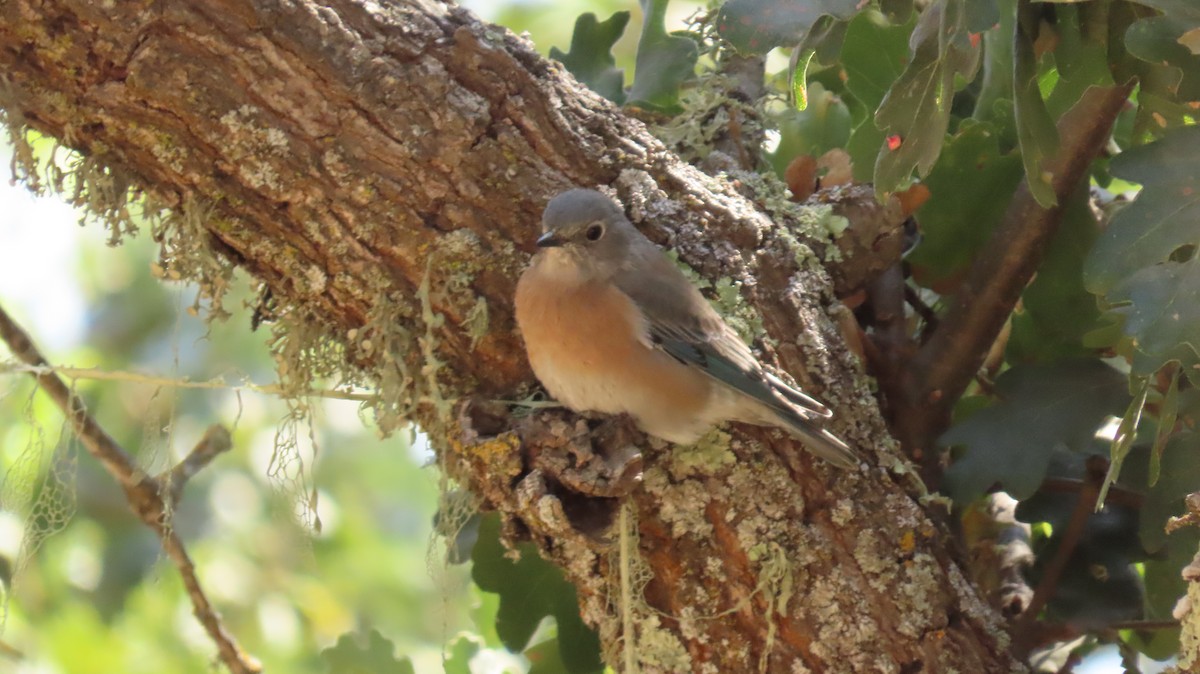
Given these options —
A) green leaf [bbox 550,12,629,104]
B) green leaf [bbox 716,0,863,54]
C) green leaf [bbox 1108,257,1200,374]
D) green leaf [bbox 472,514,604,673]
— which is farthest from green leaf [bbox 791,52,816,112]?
green leaf [bbox 472,514,604,673]

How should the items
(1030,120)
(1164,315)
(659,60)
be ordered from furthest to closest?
(659,60)
(1030,120)
(1164,315)

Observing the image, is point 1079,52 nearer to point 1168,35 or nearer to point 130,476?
point 1168,35

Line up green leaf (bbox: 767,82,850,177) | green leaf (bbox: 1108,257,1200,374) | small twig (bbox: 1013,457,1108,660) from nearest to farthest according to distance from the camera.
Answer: green leaf (bbox: 1108,257,1200,374), small twig (bbox: 1013,457,1108,660), green leaf (bbox: 767,82,850,177)

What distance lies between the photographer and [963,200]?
10.4ft

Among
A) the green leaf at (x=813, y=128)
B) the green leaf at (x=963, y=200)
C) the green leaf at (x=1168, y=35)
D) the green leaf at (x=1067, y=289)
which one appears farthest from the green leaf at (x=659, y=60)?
the green leaf at (x=1168, y=35)

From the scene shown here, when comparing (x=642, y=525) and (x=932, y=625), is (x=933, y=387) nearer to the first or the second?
(x=932, y=625)

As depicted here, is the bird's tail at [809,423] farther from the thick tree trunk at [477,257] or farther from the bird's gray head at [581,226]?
the bird's gray head at [581,226]

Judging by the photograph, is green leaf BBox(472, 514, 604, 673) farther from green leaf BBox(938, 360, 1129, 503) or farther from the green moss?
green leaf BBox(938, 360, 1129, 503)

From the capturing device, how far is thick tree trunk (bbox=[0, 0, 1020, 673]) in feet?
8.40

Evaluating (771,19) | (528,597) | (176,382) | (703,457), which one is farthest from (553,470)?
(176,382)

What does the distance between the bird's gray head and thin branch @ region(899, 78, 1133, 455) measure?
3.01 feet

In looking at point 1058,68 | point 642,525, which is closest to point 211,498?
point 642,525

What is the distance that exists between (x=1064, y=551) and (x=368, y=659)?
190 cm

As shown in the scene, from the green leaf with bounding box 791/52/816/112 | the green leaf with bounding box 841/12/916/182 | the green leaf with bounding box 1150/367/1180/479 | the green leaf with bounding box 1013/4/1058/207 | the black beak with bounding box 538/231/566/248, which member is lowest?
the green leaf with bounding box 1150/367/1180/479
